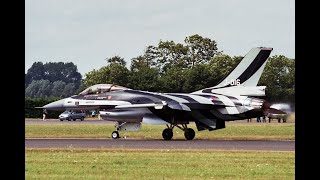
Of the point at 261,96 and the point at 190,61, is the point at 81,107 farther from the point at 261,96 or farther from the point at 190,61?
the point at 190,61

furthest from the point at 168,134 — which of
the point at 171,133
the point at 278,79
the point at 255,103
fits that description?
the point at 278,79

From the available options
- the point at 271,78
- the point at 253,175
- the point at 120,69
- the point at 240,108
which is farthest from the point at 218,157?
the point at 120,69

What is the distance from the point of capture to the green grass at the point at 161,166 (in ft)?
48.4

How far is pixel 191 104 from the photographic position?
33.8 meters

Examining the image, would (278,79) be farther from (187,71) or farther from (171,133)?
(171,133)

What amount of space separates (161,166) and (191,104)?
16.9 metres

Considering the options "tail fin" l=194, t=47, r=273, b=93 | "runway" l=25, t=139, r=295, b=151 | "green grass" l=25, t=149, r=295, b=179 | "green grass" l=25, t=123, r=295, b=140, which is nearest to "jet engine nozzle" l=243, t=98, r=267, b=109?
"tail fin" l=194, t=47, r=273, b=93

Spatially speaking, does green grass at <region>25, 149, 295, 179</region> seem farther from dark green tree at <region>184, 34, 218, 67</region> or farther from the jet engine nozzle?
dark green tree at <region>184, 34, 218, 67</region>

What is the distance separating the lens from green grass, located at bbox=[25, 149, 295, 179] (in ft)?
48.4

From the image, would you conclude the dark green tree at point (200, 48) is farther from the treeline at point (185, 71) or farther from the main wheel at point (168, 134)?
the main wheel at point (168, 134)

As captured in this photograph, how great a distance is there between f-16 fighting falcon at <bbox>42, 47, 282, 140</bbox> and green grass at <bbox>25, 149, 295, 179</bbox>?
11.1 meters

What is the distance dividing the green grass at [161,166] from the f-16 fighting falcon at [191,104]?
1109 centimetres
